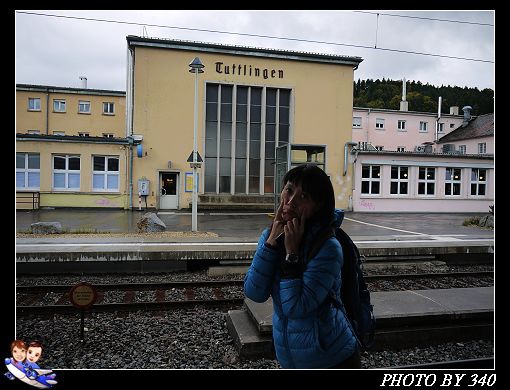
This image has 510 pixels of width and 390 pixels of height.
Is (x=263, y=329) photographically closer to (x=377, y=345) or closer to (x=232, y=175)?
(x=377, y=345)

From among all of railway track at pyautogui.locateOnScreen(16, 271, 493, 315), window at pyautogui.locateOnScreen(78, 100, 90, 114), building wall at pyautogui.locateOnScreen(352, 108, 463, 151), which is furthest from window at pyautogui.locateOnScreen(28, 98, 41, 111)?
building wall at pyautogui.locateOnScreen(352, 108, 463, 151)

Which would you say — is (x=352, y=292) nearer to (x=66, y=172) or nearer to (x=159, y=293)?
(x=159, y=293)

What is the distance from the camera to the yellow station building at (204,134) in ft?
72.2

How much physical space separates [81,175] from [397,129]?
1371 inches

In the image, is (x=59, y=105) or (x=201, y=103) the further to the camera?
(x=59, y=105)

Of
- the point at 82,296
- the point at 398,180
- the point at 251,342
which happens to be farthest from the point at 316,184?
the point at 398,180

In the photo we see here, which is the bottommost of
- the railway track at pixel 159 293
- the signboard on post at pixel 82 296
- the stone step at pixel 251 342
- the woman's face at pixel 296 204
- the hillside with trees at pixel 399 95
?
the railway track at pixel 159 293

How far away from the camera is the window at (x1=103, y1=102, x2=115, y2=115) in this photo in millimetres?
34781

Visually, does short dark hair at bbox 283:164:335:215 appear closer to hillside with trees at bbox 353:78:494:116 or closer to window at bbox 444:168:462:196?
window at bbox 444:168:462:196

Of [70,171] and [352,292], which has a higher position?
[70,171]

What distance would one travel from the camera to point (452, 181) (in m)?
26.3

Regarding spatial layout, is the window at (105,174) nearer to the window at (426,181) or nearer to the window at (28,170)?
the window at (28,170)

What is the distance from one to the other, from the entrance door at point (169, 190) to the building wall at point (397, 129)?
83.4 feet

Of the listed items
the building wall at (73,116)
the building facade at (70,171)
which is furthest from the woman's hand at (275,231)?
the building wall at (73,116)
